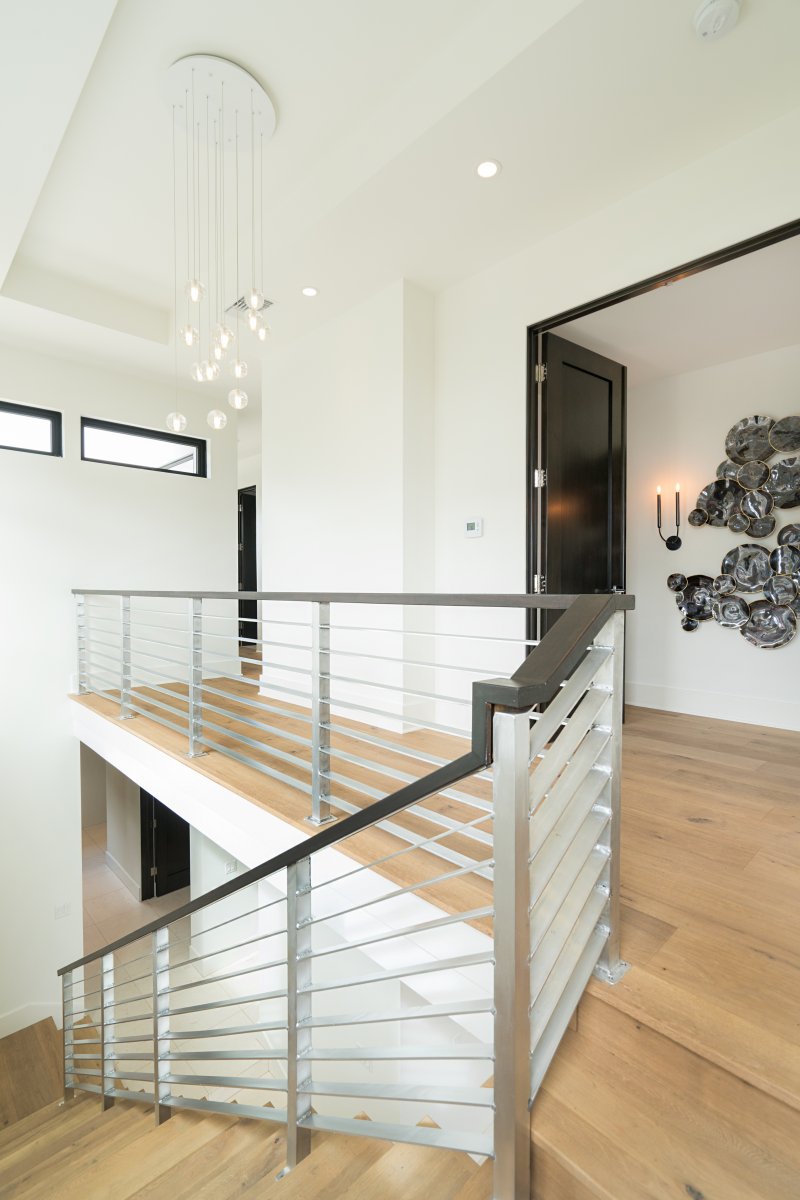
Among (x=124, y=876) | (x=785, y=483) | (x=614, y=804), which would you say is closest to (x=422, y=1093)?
(x=614, y=804)

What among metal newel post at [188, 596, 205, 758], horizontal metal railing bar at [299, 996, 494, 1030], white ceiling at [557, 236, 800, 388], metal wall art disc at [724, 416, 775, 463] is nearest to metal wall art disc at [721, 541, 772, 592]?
metal wall art disc at [724, 416, 775, 463]

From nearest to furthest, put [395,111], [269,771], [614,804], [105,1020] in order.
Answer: [614,804] → [395,111] → [269,771] → [105,1020]

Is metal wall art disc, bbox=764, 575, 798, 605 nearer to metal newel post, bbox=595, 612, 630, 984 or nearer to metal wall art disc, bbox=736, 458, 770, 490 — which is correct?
metal wall art disc, bbox=736, 458, 770, 490

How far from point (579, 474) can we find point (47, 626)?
4233 mm

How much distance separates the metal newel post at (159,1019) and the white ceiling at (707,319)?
3645mm

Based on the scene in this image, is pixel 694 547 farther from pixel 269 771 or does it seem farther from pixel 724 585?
pixel 269 771

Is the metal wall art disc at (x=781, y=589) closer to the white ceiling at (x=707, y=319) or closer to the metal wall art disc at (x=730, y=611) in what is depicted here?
the metal wall art disc at (x=730, y=611)

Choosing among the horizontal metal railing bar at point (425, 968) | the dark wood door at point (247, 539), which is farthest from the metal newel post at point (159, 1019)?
the dark wood door at point (247, 539)

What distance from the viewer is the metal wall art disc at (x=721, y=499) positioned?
13.3ft

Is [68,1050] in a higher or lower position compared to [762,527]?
lower

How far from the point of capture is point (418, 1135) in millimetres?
1126

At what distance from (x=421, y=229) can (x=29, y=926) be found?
18.8 feet

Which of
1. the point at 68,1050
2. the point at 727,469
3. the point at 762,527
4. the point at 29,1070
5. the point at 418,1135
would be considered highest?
the point at 727,469

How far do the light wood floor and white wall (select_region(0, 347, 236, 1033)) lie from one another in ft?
12.2
